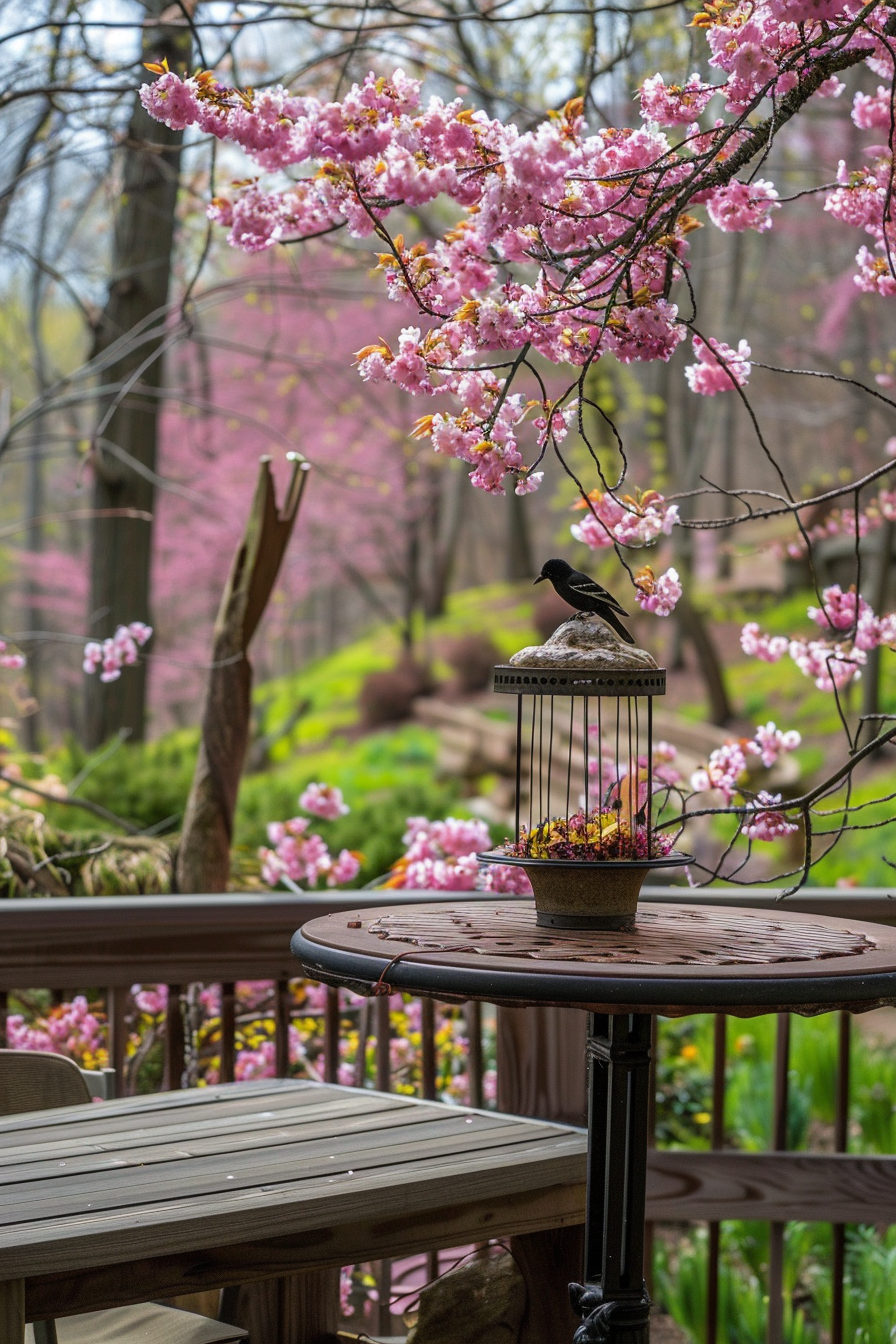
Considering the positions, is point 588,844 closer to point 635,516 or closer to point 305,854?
point 635,516

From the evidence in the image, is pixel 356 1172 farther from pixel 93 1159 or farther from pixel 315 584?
pixel 315 584

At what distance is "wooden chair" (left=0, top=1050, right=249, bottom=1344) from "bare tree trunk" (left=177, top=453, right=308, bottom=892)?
5.33ft

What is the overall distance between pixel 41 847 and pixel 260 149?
2.38 meters

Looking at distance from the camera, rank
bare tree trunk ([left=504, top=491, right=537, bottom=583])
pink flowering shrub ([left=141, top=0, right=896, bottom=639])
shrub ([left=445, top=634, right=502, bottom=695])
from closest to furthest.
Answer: pink flowering shrub ([left=141, top=0, right=896, bottom=639]) < shrub ([left=445, top=634, right=502, bottom=695]) < bare tree trunk ([left=504, top=491, right=537, bottom=583])

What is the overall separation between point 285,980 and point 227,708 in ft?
4.06

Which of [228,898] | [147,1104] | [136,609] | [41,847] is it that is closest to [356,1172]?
[147,1104]

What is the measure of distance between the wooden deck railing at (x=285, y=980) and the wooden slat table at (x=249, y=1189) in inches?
17.1

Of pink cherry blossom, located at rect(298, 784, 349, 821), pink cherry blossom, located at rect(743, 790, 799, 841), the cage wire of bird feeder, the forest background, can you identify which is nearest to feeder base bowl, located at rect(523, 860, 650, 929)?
the cage wire of bird feeder

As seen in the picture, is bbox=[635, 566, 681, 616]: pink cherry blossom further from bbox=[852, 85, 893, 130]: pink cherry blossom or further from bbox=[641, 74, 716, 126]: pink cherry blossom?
bbox=[852, 85, 893, 130]: pink cherry blossom

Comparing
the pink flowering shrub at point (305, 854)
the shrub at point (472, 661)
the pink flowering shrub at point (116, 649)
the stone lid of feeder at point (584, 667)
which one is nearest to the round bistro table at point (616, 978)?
the stone lid of feeder at point (584, 667)

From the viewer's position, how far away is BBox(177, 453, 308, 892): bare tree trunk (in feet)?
12.2

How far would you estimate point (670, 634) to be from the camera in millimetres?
15203

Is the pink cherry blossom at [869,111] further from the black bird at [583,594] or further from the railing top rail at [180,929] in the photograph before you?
the railing top rail at [180,929]

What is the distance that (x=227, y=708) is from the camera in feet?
12.4
